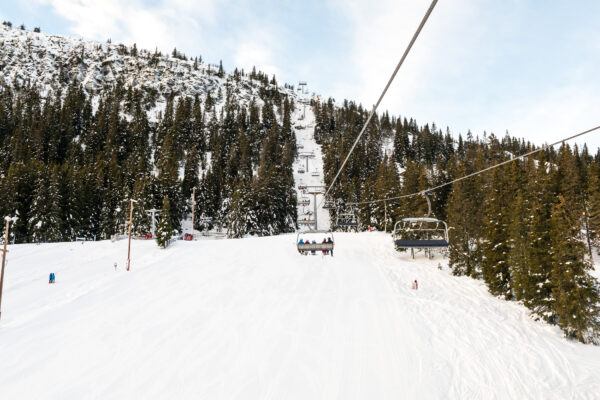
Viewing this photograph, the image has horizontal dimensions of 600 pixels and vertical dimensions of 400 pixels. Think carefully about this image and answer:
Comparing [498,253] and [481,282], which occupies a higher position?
[498,253]

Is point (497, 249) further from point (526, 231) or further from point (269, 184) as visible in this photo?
point (269, 184)

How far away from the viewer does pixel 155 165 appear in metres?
94.3

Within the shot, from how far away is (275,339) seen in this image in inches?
625

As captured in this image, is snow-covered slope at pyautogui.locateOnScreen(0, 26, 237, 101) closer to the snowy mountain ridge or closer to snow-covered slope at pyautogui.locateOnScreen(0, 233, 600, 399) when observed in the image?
the snowy mountain ridge

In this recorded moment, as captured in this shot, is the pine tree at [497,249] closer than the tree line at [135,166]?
Yes

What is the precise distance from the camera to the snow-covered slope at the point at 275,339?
12.3m

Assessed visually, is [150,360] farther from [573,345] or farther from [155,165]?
[155,165]

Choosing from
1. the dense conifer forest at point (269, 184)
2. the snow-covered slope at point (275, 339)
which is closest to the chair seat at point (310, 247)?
the snow-covered slope at point (275, 339)

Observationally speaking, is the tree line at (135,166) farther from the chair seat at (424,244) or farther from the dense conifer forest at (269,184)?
the chair seat at (424,244)

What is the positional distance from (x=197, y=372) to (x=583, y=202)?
53.2m

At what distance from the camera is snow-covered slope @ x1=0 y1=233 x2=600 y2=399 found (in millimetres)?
12336

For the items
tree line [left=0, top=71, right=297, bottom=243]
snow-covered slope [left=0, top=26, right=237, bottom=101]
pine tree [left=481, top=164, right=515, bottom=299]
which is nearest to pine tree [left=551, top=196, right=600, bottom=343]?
pine tree [left=481, top=164, right=515, bottom=299]

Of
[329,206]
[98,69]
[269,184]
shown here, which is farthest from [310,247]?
[98,69]

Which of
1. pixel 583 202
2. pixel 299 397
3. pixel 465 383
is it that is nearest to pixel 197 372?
pixel 299 397
